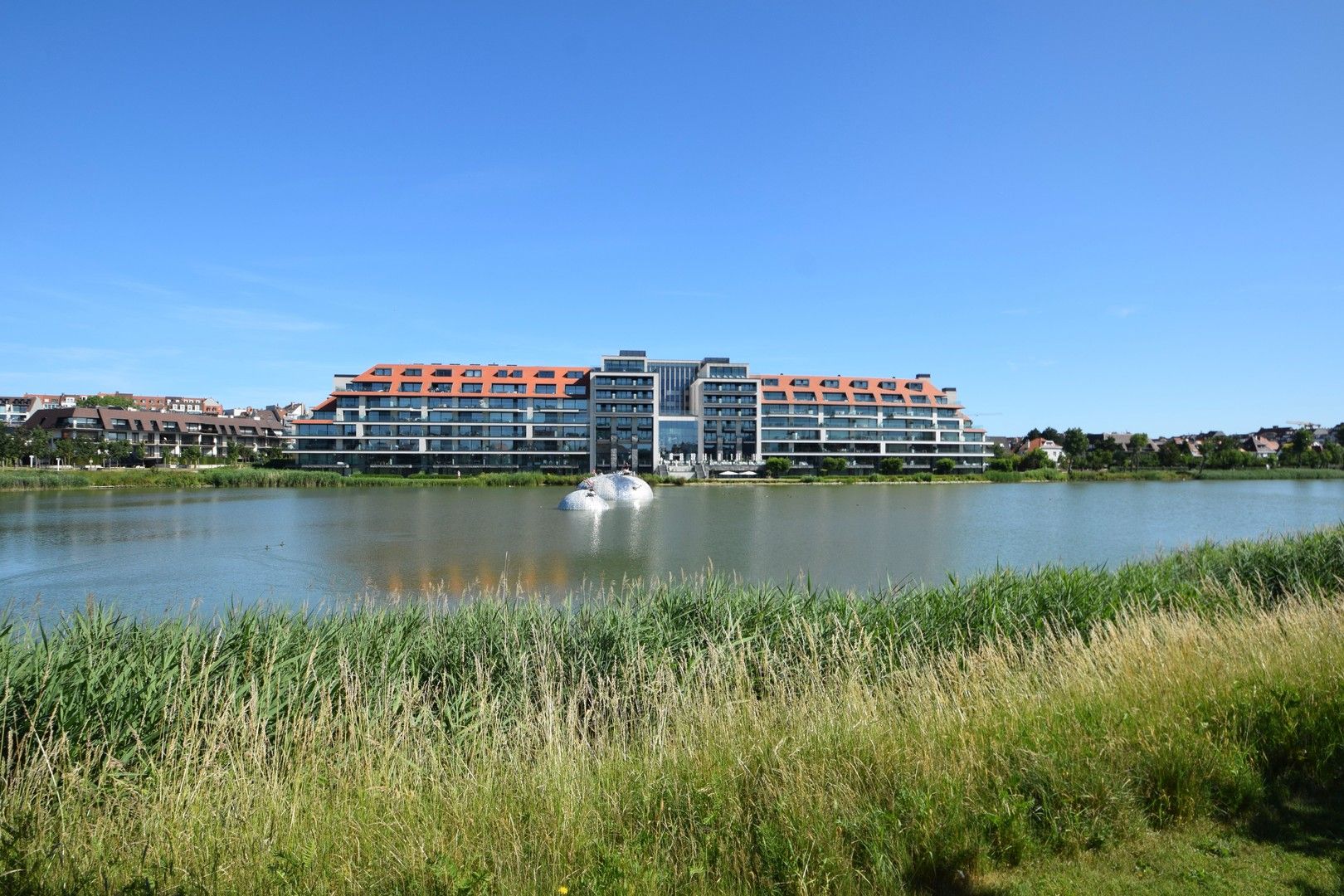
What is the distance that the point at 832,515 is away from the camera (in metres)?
42.5

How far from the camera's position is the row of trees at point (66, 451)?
289 feet

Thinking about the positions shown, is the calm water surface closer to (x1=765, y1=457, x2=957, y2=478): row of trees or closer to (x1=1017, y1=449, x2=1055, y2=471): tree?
(x1=765, y1=457, x2=957, y2=478): row of trees

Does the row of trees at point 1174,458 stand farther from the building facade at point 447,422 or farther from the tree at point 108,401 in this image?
the tree at point 108,401

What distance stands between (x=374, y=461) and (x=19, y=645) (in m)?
89.6

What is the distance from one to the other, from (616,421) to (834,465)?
92.8ft

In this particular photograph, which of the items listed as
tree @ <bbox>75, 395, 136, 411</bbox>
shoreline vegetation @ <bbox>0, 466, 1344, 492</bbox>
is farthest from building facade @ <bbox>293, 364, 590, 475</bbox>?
tree @ <bbox>75, 395, 136, 411</bbox>

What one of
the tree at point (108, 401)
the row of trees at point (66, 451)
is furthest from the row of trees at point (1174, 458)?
the tree at point (108, 401)

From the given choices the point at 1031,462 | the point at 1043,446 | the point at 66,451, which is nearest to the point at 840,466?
the point at 1031,462

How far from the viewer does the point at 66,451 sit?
90750mm

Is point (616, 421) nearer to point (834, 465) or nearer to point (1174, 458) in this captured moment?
point (834, 465)

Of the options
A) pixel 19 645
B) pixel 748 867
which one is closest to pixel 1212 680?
pixel 748 867

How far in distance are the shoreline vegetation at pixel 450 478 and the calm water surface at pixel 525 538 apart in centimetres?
795

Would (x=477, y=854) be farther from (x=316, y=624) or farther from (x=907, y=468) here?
(x=907, y=468)

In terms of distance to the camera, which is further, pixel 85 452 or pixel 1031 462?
pixel 1031 462
